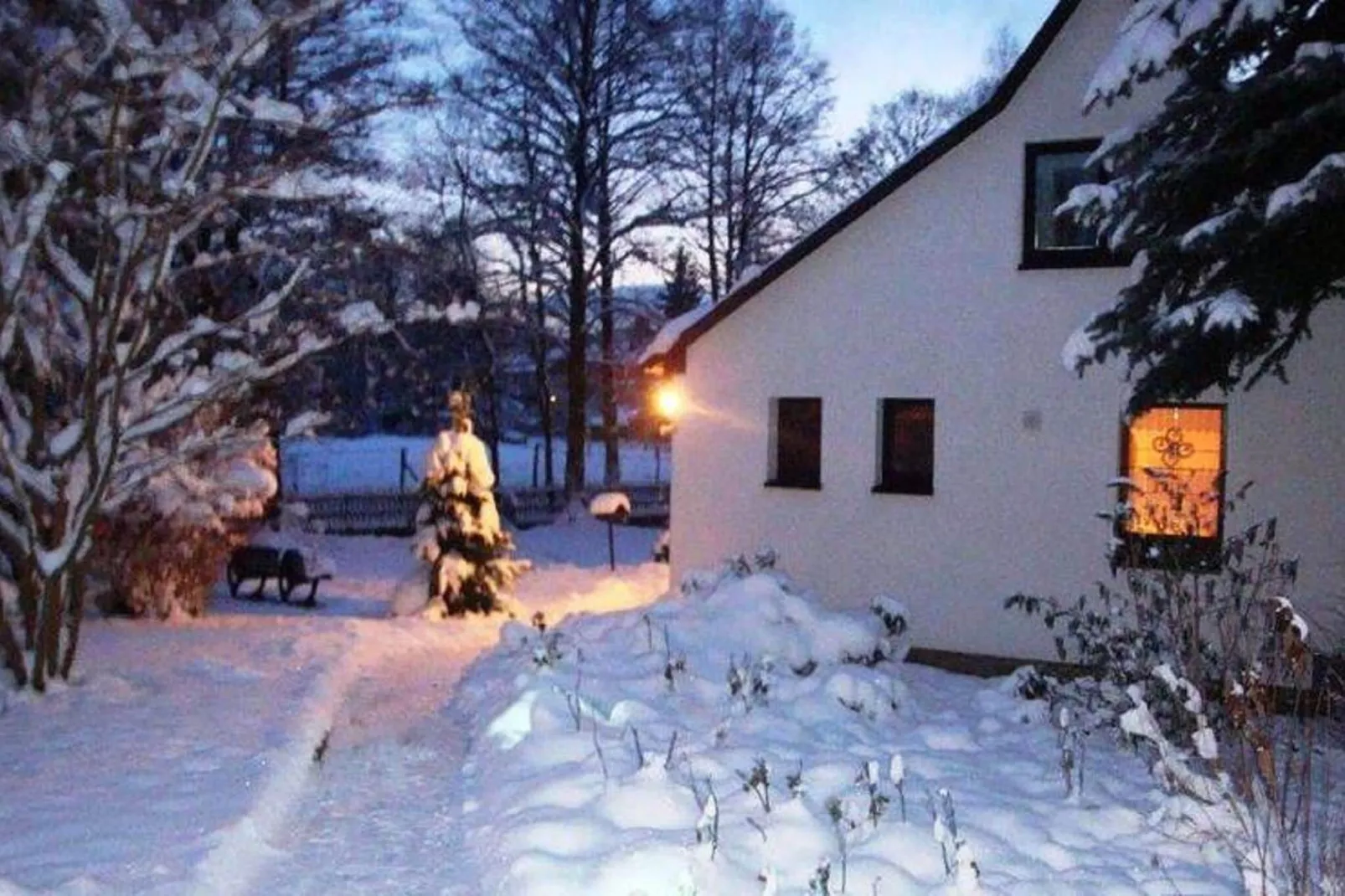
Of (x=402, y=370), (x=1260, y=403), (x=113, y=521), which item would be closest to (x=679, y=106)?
(x=402, y=370)

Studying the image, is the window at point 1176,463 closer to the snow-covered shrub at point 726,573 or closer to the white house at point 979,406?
the white house at point 979,406

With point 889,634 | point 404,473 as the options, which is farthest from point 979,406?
point 404,473

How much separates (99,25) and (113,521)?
6569 millimetres

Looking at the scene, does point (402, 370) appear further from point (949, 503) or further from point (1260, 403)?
point (1260, 403)

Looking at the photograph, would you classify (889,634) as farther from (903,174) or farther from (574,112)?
(574,112)

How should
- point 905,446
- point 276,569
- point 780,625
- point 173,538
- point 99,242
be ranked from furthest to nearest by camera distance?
point 276,569 → point 173,538 → point 905,446 → point 780,625 → point 99,242

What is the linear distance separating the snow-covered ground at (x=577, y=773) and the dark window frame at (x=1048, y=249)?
12.0ft

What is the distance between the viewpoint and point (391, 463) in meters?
47.6

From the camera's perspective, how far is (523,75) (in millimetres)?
28094

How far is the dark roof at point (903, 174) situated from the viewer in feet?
36.7

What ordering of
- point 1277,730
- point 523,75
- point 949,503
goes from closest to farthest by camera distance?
1. point 1277,730
2. point 949,503
3. point 523,75

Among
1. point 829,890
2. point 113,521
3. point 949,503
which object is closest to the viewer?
point 829,890

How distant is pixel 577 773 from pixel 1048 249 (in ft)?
23.1

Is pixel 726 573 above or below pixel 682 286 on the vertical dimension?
below
